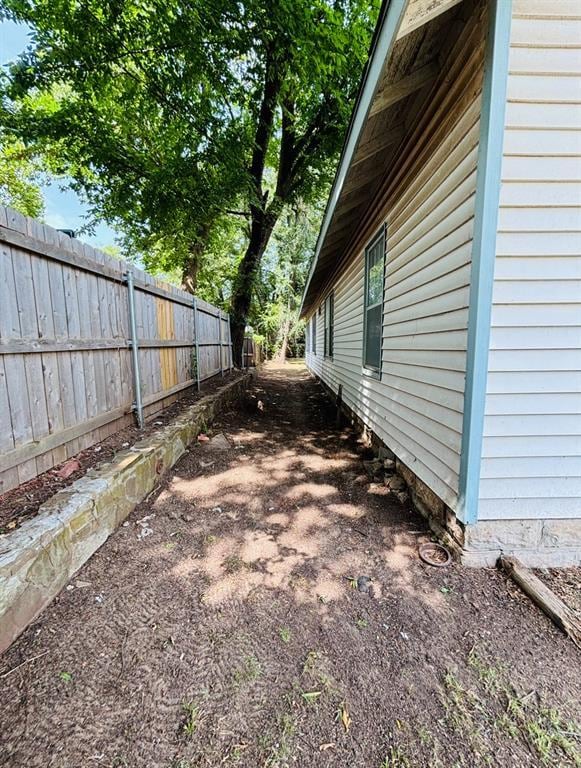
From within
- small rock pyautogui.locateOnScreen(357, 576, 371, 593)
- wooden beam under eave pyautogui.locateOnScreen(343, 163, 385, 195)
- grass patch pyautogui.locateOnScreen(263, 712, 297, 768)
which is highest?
wooden beam under eave pyautogui.locateOnScreen(343, 163, 385, 195)

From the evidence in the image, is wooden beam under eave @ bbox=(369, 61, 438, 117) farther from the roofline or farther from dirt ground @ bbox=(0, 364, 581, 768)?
dirt ground @ bbox=(0, 364, 581, 768)

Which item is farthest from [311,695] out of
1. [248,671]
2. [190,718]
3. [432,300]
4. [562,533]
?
[432,300]

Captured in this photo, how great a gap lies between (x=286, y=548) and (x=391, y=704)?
3.65 feet

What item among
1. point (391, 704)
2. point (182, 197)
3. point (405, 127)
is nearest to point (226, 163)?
point (182, 197)

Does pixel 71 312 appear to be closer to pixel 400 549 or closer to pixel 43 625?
pixel 43 625

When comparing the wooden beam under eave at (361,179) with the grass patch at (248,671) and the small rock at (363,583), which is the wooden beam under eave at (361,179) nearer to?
the small rock at (363,583)

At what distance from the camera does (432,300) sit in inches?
102

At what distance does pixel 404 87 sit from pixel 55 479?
140 inches

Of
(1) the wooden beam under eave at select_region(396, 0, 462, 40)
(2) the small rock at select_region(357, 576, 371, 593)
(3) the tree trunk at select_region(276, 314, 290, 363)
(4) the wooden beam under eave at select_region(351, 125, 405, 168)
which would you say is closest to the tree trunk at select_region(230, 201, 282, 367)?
(4) the wooden beam under eave at select_region(351, 125, 405, 168)

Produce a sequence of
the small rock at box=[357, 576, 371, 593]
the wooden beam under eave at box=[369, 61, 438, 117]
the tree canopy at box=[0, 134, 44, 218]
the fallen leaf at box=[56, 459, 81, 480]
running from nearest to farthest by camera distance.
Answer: the small rock at box=[357, 576, 371, 593]
the wooden beam under eave at box=[369, 61, 438, 117]
the fallen leaf at box=[56, 459, 81, 480]
the tree canopy at box=[0, 134, 44, 218]

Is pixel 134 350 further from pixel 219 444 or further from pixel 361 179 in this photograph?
pixel 361 179

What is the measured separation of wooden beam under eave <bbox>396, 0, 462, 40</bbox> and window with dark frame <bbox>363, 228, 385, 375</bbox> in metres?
2.28

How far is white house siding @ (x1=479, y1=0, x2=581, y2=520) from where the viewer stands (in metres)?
1.82

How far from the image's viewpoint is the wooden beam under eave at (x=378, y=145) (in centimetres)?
282
